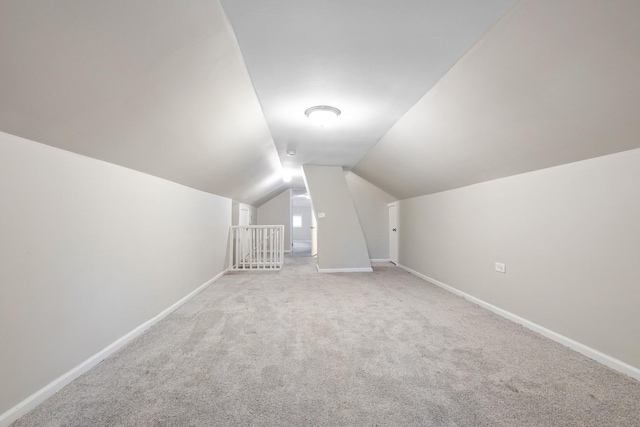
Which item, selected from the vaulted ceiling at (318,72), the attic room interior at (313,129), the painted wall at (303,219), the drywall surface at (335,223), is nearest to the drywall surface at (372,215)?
the drywall surface at (335,223)

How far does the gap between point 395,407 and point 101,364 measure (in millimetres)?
2218

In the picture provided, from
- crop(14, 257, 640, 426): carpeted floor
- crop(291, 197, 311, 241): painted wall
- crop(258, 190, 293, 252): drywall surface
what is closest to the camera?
crop(14, 257, 640, 426): carpeted floor

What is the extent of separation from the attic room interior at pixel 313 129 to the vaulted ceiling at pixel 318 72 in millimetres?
14

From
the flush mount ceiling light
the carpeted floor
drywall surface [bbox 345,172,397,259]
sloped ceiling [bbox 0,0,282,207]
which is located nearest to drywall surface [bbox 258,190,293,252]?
drywall surface [bbox 345,172,397,259]

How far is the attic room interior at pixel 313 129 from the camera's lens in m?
1.45

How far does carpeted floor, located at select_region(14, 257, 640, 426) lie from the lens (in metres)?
1.51

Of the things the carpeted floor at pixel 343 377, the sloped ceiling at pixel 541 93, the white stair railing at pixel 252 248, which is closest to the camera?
the sloped ceiling at pixel 541 93

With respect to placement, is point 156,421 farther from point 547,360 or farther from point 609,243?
point 609,243

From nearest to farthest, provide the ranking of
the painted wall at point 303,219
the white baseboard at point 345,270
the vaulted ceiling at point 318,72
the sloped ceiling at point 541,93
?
the vaulted ceiling at point 318,72, the sloped ceiling at point 541,93, the white baseboard at point 345,270, the painted wall at point 303,219

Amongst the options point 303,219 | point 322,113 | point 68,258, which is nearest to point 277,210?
point 303,219

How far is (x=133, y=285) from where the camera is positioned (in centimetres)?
253

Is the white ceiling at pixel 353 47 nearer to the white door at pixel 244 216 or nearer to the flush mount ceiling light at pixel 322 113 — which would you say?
the flush mount ceiling light at pixel 322 113

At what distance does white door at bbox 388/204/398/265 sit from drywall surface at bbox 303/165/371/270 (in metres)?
1.33

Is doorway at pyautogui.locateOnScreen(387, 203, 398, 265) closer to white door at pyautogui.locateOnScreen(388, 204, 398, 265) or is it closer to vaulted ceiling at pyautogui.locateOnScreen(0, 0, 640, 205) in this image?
white door at pyautogui.locateOnScreen(388, 204, 398, 265)
